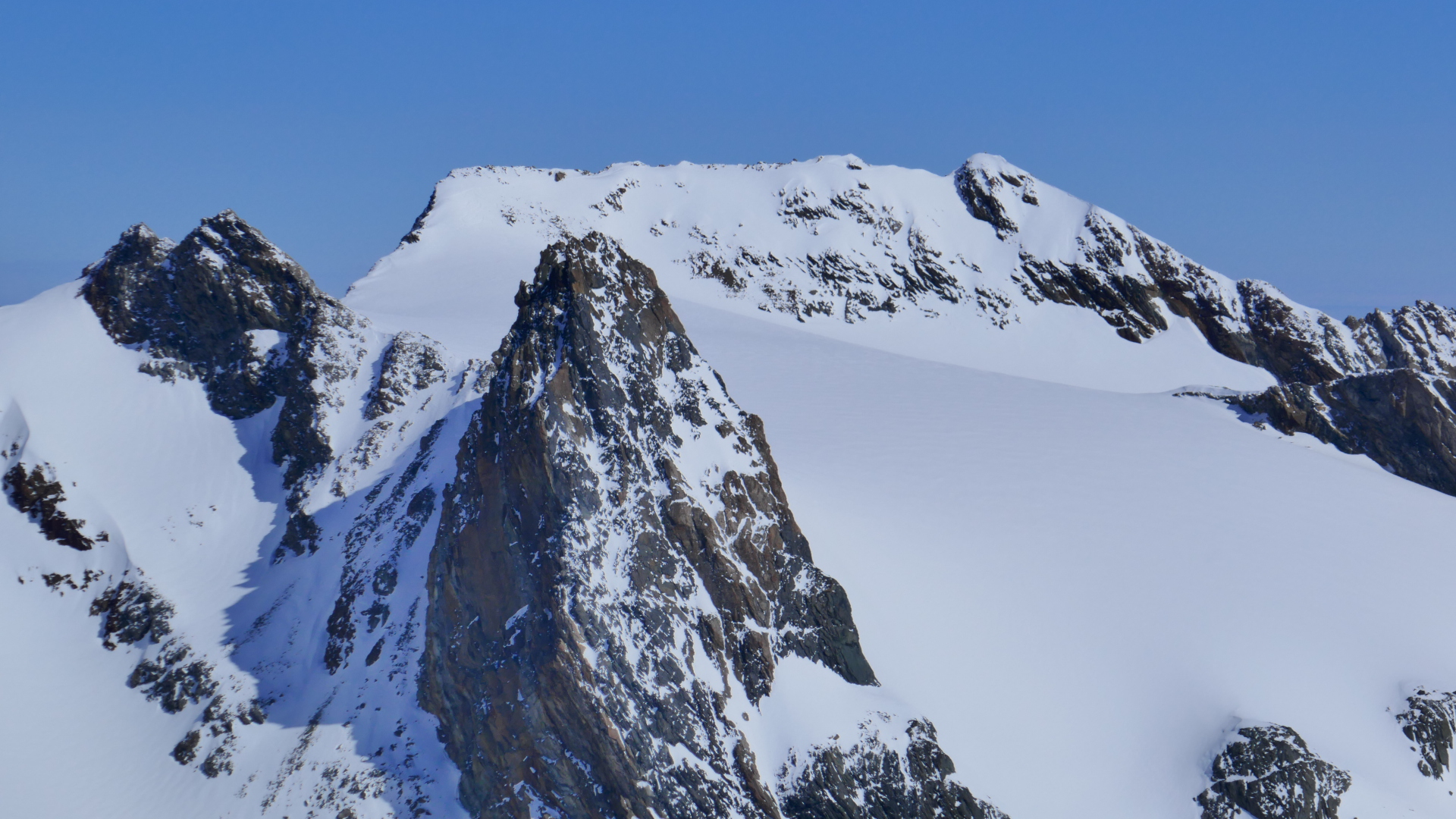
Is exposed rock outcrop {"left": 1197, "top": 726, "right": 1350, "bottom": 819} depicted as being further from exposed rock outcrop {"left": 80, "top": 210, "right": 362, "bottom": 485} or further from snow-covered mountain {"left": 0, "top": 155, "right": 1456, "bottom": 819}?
exposed rock outcrop {"left": 80, "top": 210, "right": 362, "bottom": 485}

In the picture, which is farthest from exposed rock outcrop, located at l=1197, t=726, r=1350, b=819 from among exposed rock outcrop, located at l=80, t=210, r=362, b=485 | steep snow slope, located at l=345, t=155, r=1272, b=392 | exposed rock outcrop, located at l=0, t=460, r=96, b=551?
steep snow slope, located at l=345, t=155, r=1272, b=392

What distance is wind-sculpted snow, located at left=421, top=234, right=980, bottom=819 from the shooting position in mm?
26078

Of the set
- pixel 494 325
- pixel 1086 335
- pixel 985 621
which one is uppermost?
pixel 1086 335

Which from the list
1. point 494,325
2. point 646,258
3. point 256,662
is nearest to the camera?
point 256,662

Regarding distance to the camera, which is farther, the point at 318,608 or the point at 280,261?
the point at 280,261

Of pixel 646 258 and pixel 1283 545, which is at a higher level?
pixel 646 258

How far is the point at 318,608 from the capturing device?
36.2 m

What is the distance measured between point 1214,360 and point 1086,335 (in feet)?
40.2

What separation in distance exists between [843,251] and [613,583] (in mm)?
66954

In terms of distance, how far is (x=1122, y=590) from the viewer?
120ft

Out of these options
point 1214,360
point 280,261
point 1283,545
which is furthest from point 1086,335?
point 280,261

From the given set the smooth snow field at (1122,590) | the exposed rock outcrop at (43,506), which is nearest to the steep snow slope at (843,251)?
the smooth snow field at (1122,590)

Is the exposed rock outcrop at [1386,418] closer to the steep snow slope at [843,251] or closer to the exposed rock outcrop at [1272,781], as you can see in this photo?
the steep snow slope at [843,251]

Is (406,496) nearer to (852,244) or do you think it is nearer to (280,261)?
(280,261)
